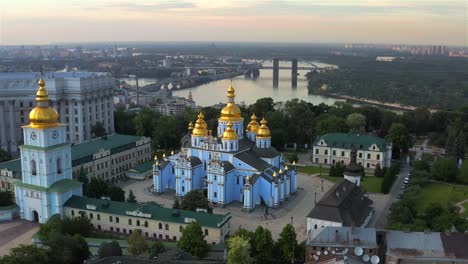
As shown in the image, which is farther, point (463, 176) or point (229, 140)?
point (463, 176)

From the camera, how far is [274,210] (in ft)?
91.9

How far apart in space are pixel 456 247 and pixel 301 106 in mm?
33718

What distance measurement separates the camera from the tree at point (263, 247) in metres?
20.0

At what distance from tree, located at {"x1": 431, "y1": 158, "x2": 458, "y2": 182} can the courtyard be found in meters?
7.35

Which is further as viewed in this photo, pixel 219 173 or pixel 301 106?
pixel 301 106

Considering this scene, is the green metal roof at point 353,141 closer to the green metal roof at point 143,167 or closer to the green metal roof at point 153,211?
the green metal roof at point 143,167

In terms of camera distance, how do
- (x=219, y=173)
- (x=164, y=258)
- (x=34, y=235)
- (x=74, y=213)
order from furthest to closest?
1. (x=219, y=173)
2. (x=74, y=213)
3. (x=34, y=235)
4. (x=164, y=258)

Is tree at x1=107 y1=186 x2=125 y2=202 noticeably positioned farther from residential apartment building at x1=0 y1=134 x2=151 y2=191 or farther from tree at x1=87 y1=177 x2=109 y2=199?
residential apartment building at x1=0 y1=134 x2=151 y2=191

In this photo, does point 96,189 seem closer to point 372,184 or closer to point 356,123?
point 372,184

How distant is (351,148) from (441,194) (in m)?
8.86

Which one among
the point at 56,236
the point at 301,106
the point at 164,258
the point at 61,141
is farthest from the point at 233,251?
the point at 301,106

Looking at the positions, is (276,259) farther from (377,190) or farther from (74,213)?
(377,190)

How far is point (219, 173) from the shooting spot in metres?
28.4

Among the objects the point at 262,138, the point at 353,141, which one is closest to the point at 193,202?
the point at 262,138
